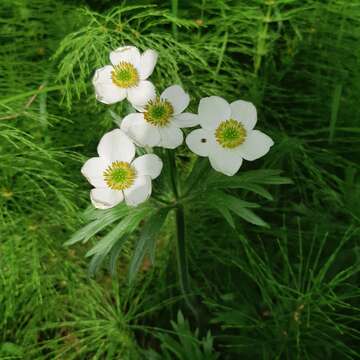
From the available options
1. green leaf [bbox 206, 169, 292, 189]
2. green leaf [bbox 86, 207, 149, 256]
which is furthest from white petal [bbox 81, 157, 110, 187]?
green leaf [bbox 206, 169, 292, 189]

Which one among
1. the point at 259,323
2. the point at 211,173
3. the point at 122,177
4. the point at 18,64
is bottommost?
the point at 259,323

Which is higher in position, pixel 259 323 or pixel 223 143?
pixel 223 143

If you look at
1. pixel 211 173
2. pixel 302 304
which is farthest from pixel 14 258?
pixel 302 304

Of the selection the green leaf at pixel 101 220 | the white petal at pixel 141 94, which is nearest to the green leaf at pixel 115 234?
the green leaf at pixel 101 220

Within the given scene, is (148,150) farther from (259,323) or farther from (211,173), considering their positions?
(259,323)

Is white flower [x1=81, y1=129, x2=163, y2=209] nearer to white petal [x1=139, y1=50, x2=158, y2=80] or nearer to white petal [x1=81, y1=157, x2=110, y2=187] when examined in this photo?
white petal [x1=81, y1=157, x2=110, y2=187]

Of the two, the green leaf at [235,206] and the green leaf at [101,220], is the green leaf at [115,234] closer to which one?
the green leaf at [101,220]

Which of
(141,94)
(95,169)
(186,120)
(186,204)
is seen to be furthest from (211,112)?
(186,204)
